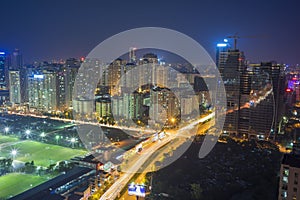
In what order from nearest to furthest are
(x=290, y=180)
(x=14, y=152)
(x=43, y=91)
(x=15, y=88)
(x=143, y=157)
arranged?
(x=290, y=180) < (x=143, y=157) < (x=14, y=152) < (x=43, y=91) < (x=15, y=88)

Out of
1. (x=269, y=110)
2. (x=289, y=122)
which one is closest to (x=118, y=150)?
(x=269, y=110)

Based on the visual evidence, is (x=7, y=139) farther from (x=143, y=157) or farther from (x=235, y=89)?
(x=235, y=89)

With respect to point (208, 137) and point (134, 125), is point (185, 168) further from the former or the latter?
point (134, 125)

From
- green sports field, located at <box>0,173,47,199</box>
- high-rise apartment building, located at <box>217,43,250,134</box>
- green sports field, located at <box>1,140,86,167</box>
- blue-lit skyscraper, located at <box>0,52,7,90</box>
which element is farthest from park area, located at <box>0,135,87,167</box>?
blue-lit skyscraper, located at <box>0,52,7,90</box>

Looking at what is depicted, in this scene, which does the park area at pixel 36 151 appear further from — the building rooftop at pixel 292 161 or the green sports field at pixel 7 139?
the building rooftop at pixel 292 161

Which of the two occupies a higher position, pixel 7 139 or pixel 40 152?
pixel 7 139

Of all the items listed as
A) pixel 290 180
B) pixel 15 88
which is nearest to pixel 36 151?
pixel 290 180

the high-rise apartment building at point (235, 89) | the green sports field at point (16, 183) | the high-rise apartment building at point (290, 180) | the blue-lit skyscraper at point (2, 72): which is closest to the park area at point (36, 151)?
the green sports field at point (16, 183)
